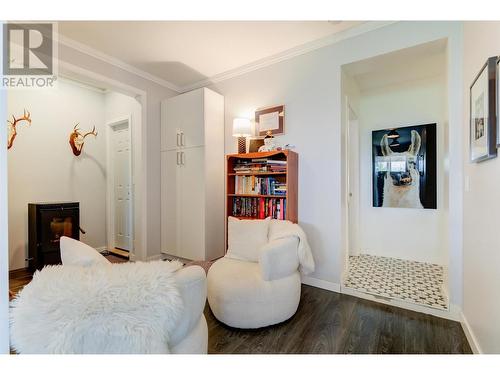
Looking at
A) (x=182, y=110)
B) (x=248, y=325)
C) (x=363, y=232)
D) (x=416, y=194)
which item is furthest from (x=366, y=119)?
(x=248, y=325)

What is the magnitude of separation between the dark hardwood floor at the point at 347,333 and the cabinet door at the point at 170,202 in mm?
1467

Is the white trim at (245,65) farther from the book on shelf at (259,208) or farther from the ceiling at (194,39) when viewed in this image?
the book on shelf at (259,208)

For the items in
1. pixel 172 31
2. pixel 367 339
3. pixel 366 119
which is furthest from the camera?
pixel 366 119

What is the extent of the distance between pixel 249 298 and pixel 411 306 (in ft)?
4.84

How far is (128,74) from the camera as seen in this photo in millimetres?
3043

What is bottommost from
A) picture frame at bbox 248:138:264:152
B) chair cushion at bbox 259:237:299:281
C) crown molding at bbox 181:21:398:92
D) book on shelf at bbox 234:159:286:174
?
chair cushion at bbox 259:237:299:281

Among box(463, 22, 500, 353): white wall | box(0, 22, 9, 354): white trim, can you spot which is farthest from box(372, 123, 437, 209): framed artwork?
box(0, 22, 9, 354): white trim

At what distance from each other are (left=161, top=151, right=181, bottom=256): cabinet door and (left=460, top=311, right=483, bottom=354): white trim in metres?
2.99

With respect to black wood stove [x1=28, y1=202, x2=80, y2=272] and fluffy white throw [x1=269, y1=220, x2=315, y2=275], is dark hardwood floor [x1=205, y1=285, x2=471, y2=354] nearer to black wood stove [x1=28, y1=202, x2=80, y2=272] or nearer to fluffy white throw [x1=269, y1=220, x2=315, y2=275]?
fluffy white throw [x1=269, y1=220, x2=315, y2=275]

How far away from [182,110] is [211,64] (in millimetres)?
704

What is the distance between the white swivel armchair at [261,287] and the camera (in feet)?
5.73

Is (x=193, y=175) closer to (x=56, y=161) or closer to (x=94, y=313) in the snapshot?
(x=56, y=161)

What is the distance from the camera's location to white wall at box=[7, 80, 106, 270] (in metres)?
3.03
